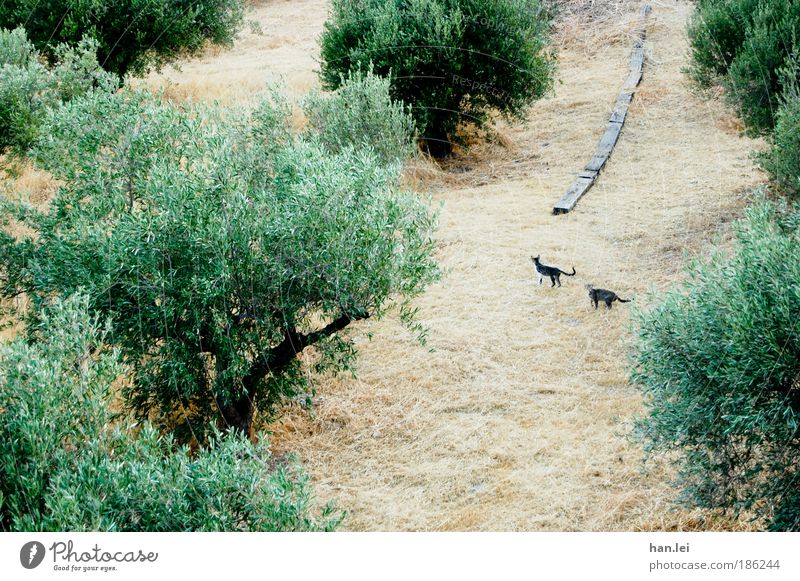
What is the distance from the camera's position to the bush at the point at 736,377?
5820 millimetres

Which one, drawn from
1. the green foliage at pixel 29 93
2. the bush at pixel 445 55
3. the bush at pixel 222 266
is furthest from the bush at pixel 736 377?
the bush at pixel 445 55

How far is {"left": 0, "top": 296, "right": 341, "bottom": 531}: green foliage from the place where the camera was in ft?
16.8

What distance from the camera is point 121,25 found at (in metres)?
17.7

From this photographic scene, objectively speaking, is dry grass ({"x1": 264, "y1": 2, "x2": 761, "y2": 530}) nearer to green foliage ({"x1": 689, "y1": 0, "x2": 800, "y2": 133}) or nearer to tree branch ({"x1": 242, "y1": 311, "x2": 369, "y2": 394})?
tree branch ({"x1": 242, "y1": 311, "x2": 369, "y2": 394})

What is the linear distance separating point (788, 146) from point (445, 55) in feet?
22.1

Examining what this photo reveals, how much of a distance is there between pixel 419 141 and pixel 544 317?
7593 millimetres

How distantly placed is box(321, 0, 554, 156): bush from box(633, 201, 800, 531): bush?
32.9 feet

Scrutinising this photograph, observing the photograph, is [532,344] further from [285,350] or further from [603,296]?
[285,350]

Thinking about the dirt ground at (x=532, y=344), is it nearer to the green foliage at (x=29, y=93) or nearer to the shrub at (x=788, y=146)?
the shrub at (x=788, y=146)

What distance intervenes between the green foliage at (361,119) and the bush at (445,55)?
4.23 feet

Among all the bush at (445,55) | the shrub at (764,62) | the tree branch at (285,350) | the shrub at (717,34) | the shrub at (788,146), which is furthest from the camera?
the bush at (445,55)

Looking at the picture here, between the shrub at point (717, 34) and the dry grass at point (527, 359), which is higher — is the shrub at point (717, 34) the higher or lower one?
the higher one
